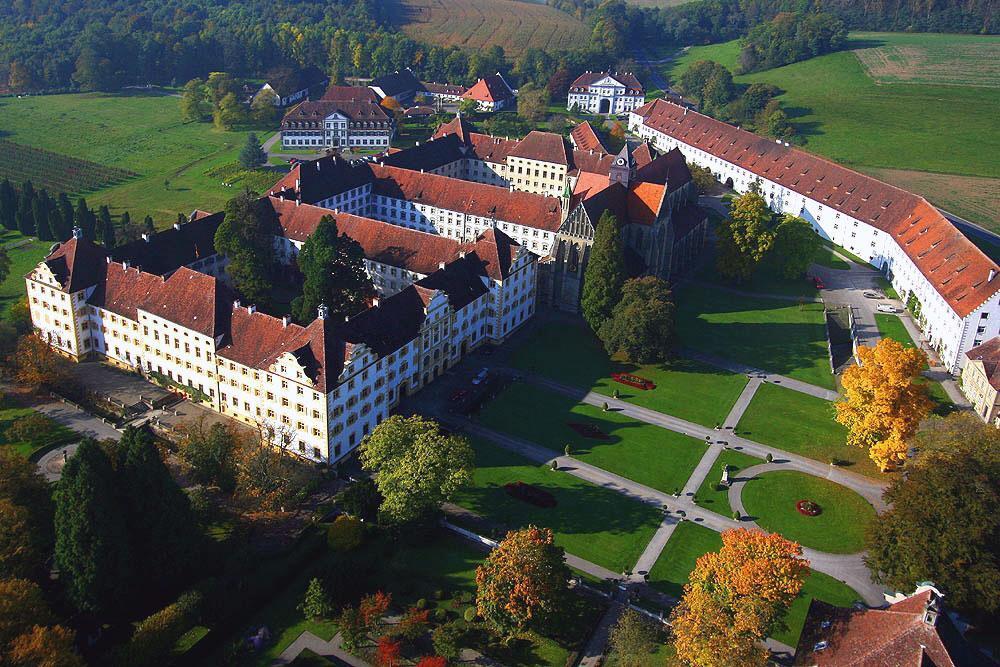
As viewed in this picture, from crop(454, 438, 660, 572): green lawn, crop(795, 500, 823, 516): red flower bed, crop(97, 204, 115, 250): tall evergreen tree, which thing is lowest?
crop(454, 438, 660, 572): green lawn

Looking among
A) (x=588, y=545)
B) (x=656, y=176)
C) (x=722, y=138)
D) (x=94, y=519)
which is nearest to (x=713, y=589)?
(x=588, y=545)

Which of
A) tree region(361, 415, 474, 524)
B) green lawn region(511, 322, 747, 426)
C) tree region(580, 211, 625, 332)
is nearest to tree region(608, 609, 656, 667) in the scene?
tree region(361, 415, 474, 524)

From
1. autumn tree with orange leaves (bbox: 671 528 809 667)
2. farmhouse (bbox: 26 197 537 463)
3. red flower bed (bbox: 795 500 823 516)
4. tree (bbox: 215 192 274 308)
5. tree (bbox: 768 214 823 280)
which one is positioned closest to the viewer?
autumn tree with orange leaves (bbox: 671 528 809 667)

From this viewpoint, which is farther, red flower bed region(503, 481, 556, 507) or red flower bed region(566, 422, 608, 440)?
red flower bed region(566, 422, 608, 440)

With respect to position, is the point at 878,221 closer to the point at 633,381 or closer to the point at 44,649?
the point at 633,381

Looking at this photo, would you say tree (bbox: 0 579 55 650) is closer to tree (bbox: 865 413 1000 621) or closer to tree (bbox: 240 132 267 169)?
tree (bbox: 865 413 1000 621)

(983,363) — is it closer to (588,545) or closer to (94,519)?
(588,545)
